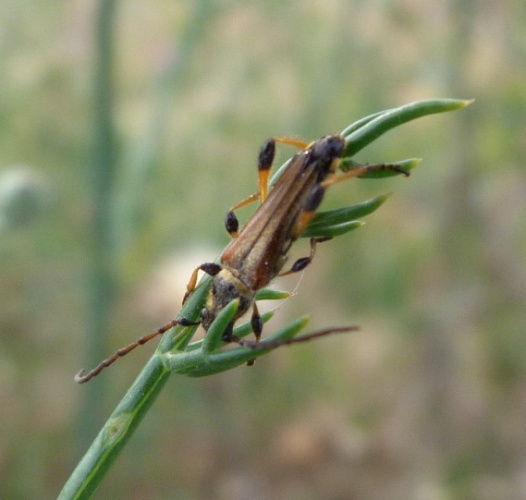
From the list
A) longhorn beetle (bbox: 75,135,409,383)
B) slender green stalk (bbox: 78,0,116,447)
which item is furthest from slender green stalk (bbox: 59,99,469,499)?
slender green stalk (bbox: 78,0,116,447)

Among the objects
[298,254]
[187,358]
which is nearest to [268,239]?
[187,358]

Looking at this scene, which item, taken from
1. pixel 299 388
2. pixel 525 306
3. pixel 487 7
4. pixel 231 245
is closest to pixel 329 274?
pixel 299 388

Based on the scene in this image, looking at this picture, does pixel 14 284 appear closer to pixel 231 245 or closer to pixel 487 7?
pixel 231 245

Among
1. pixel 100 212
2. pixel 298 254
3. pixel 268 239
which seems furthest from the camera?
pixel 298 254

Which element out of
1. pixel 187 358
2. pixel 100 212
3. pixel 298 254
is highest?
pixel 187 358

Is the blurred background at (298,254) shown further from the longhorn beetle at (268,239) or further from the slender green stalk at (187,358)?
the slender green stalk at (187,358)

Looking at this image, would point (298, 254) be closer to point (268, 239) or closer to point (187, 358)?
point (268, 239)

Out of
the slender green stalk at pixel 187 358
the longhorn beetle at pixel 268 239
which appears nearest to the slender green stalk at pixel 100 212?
the longhorn beetle at pixel 268 239
